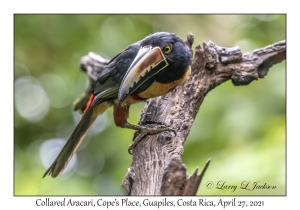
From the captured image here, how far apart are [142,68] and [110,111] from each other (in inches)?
103

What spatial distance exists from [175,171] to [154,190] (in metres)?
0.47

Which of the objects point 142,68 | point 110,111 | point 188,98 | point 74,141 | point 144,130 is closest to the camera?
point 142,68

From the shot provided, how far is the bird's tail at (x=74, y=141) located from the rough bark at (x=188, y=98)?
0.50m

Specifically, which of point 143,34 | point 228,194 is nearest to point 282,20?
point 143,34

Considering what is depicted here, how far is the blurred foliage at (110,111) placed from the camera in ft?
10.7

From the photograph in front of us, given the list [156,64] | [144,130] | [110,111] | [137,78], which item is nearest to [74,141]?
[144,130]

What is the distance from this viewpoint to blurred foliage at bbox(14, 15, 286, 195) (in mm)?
3260

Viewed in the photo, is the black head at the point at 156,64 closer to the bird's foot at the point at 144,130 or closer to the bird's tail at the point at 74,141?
the bird's foot at the point at 144,130

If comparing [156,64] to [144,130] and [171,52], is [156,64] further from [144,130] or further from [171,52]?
[144,130]

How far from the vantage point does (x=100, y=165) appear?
473 cm

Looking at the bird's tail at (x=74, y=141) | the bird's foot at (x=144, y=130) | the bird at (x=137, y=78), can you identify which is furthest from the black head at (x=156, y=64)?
the bird's tail at (x=74, y=141)

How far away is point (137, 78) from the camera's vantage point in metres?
2.82

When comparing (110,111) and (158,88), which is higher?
(158,88)
